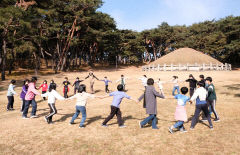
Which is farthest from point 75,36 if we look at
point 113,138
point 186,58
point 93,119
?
point 113,138

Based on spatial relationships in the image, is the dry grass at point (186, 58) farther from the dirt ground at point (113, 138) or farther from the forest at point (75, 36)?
the dirt ground at point (113, 138)

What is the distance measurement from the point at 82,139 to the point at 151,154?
246 centimetres

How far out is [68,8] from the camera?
32.5 m

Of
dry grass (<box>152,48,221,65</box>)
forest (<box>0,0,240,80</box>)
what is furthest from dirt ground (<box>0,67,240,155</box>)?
dry grass (<box>152,48,221,65</box>)

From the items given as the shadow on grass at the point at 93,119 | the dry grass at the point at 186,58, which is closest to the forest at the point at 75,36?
the dry grass at the point at 186,58

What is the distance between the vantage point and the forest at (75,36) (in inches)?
996

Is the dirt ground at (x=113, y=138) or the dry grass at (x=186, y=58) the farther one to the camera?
the dry grass at (x=186, y=58)

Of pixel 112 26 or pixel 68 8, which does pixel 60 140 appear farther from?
pixel 112 26

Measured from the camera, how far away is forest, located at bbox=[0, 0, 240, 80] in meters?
25.3

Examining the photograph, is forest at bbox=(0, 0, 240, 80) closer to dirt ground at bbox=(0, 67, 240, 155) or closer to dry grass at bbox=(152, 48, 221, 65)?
dry grass at bbox=(152, 48, 221, 65)

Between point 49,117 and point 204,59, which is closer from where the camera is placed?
point 49,117

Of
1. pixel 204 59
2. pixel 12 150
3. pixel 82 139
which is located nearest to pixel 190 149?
pixel 82 139

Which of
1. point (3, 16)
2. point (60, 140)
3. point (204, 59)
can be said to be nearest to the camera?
point (60, 140)

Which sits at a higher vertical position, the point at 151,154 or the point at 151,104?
the point at 151,104
